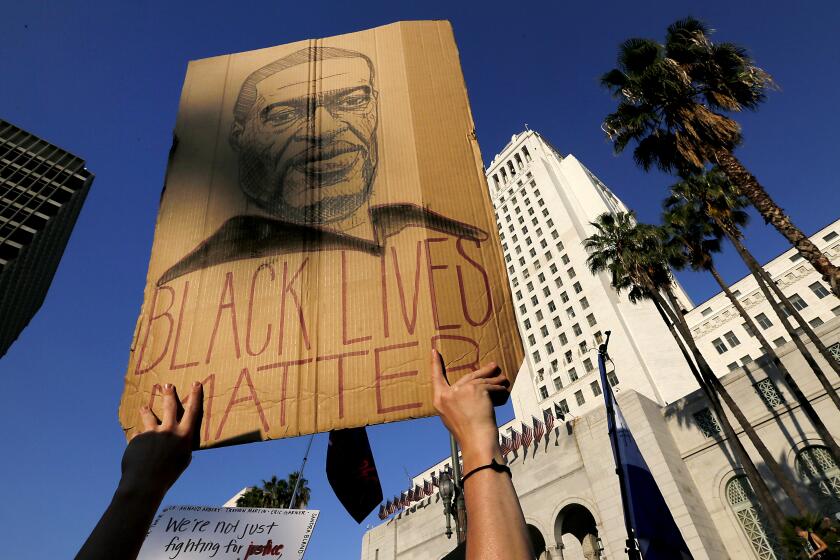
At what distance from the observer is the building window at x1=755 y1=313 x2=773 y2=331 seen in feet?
136

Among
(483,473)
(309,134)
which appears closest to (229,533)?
(309,134)

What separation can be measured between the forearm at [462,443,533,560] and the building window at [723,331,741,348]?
52.7 metres

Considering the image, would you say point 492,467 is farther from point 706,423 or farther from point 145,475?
point 706,423

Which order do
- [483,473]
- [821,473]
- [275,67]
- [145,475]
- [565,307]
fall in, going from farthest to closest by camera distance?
[565,307] < [821,473] < [275,67] < [145,475] < [483,473]

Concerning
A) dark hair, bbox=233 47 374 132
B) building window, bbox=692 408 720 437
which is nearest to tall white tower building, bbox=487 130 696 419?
building window, bbox=692 408 720 437

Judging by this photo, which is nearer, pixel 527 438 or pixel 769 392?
pixel 769 392

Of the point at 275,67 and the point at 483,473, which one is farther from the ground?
the point at 275,67

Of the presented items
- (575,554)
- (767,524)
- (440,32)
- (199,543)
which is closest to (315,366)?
(440,32)

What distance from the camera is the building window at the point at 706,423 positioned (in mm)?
21152

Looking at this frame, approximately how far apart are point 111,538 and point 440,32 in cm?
328

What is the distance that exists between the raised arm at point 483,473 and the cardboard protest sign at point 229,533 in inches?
247

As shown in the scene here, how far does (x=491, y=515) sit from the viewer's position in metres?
1.08

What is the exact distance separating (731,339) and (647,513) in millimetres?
48311

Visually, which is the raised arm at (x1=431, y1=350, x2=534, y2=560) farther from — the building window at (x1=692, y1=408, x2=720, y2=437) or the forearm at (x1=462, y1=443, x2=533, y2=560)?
the building window at (x1=692, y1=408, x2=720, y2=437)
